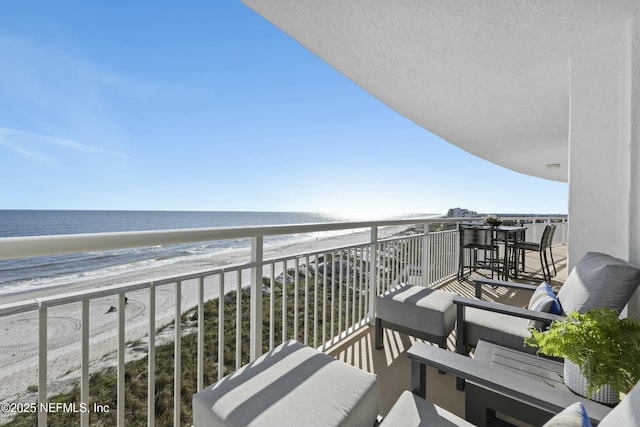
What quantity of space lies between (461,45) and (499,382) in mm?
2149

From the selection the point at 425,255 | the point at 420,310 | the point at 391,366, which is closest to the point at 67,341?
the point at 391,366

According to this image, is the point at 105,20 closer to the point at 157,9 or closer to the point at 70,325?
the point at 157,9

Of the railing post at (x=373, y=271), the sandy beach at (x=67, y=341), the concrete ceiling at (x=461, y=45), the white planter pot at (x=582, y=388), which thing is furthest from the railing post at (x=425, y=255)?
the white planter pot at (x=582, y=388)

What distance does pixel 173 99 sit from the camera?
22422mm

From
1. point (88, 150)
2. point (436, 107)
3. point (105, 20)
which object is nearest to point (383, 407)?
→ point (436, 107)

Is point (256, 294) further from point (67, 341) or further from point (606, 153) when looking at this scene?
point (606, 153)

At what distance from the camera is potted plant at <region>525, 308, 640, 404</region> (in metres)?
0.86

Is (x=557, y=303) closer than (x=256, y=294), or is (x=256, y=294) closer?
(x=557, y=303)

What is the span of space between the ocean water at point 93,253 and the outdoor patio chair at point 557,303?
163 cm

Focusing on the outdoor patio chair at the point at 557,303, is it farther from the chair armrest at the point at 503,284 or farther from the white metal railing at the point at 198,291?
the white metal railing at the point at 198,291

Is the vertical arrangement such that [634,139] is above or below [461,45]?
below

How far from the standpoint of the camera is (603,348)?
0.89 metres

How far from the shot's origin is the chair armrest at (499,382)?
2.46ft

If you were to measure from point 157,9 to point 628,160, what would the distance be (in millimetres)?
12015
